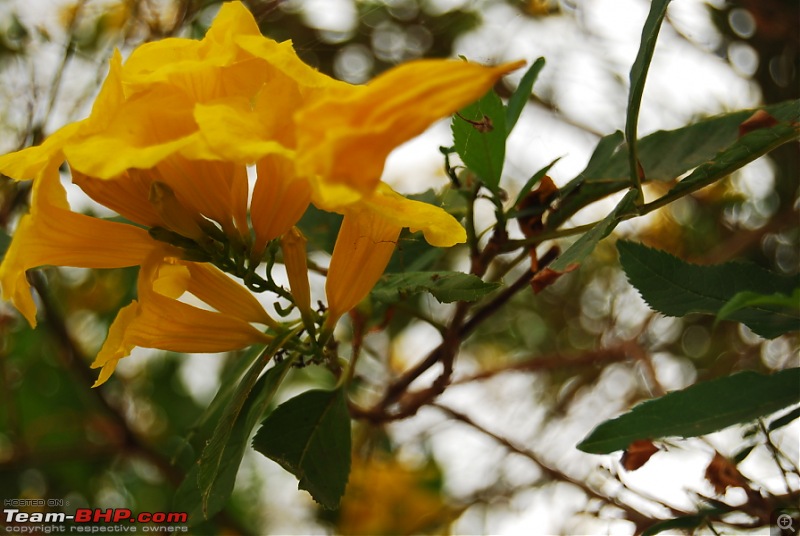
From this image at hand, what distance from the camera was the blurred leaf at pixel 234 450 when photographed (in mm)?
770

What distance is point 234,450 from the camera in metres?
0.78

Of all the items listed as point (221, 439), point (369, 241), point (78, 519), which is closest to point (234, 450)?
point (221, 439)

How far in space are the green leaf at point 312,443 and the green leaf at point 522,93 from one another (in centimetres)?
39

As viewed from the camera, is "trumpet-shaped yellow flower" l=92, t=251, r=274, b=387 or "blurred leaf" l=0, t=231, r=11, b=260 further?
"blurred leaf" l=0, t=231, r=11, b=260

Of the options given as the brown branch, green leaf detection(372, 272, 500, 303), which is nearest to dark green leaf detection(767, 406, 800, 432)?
the brown branch

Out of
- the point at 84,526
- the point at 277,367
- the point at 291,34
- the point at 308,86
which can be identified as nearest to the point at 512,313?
the point at 291,34

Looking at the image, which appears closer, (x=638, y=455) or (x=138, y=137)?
(x=138, y=137)

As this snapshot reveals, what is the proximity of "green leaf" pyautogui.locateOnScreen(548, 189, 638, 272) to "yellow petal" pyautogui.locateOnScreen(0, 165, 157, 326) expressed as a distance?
39 centimetres

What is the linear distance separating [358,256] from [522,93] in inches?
12.0

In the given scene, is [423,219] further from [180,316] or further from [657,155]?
[657,155]

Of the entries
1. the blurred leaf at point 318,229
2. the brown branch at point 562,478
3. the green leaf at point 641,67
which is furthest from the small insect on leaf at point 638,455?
the blurred leaf at point 318,229

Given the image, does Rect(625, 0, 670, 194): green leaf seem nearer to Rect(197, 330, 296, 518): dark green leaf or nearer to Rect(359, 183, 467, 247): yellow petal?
Rect(359, 183, 467, 247): yellow petal

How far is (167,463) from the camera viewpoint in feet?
4.83

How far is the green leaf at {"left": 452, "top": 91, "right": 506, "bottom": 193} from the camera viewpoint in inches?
31.7
